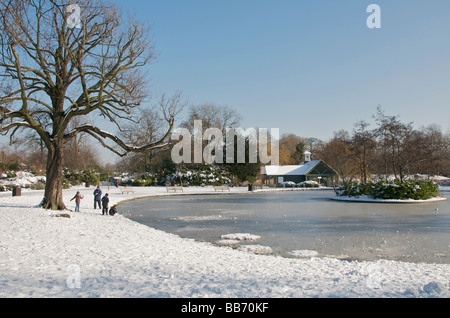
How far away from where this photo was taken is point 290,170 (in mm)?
70125

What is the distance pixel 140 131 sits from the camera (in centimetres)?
6272

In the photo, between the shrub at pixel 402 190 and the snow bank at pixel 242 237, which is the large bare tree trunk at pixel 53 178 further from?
the shrub at pixel 402 190

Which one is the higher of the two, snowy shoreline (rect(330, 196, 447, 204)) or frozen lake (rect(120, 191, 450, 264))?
frozen lake (rect(120, 191, 450, 264))

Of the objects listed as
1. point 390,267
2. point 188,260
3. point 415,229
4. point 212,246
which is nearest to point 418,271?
point 390,267

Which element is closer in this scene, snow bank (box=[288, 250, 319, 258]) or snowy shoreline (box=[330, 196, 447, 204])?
snow bank (box=[288, 250, 319, 258])

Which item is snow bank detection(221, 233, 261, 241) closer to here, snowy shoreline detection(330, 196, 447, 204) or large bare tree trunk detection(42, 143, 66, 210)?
large bare tree trunk detection(42, 143, 66, 210)

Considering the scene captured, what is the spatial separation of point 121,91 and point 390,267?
15.7 meters

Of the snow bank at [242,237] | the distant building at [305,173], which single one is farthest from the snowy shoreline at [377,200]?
the distant building at [305,173]

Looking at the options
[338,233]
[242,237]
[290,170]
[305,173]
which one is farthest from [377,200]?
[290,170]

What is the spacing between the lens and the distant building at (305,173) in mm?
67188

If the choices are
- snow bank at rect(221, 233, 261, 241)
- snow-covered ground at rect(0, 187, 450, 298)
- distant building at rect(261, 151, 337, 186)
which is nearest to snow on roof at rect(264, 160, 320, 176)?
distant building at rect(261, 151, 337, 186)

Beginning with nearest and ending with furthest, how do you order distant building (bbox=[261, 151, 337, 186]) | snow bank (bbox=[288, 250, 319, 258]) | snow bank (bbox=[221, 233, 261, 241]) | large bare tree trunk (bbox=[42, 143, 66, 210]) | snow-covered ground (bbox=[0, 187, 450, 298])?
snow-covered ground (bbox=[0, 187, 450, 298])
snow bank (bbox=[288, 250, 319, 258])
snow bank (bbox=[221, 233, 261, 241])
large bare tree trunk (bbox=[42, 143, 66, 210])
distant building (bbox=[261, 151, 337, 186])

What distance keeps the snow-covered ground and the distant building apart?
5911cm

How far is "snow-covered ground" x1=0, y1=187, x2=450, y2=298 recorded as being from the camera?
562 centimetres
